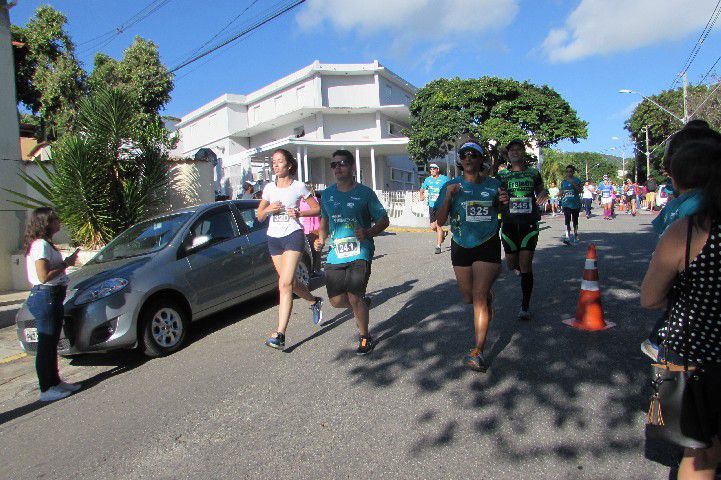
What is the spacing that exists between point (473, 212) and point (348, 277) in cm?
129

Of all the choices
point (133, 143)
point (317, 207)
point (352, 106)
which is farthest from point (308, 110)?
point (317, 207)

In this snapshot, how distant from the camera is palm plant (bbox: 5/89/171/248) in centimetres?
982

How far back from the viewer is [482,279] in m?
3.95

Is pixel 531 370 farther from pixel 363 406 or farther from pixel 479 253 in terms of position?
pixel 363 406

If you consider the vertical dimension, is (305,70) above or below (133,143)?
above

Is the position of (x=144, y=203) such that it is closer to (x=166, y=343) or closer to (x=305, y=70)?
(x=166, y=343)

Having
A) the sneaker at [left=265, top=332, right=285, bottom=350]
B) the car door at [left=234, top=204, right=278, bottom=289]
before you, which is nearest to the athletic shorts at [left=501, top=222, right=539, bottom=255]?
the sneaker at [left=265, top=332, right=285, bottom=350]

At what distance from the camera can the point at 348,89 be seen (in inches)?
1286

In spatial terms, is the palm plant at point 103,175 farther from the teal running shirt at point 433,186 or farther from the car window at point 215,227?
the teal running shirt at point 433,186

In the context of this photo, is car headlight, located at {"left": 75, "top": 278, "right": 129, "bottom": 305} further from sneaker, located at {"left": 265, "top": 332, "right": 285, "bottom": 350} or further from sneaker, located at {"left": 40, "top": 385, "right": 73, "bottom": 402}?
sneaker, located at {"left": 265, "top": 332, "right": 285, "bottom": 350}

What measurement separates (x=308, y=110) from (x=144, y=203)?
22.0 m

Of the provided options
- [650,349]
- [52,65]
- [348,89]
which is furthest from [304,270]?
[348,89]

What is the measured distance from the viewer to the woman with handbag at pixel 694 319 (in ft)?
5.84

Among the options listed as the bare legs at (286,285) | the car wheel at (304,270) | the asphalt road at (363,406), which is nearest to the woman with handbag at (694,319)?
the asphalt road at (363,406)
